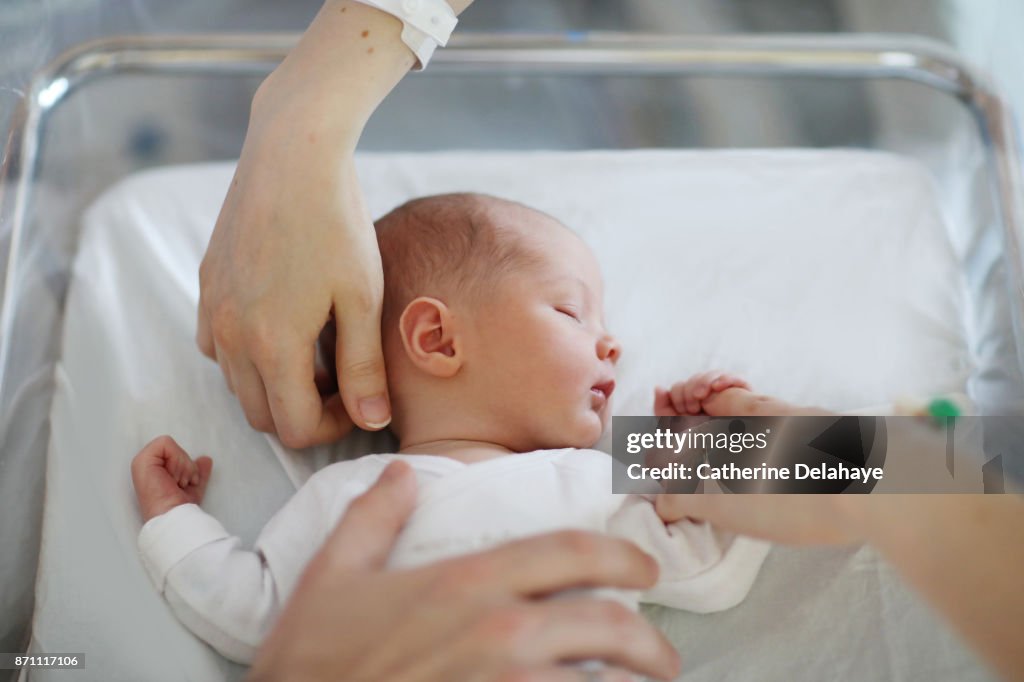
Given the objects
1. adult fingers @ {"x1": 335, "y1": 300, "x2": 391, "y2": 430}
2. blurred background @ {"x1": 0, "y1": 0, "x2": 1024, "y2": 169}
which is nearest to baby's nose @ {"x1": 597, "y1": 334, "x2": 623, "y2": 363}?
adult fingers @ {"x1": 335, "y1": 300, "x2": 391, "y2": 430}

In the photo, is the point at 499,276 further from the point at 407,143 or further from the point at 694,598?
the point at 407,143

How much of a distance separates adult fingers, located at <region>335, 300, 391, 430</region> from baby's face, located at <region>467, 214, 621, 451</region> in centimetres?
11

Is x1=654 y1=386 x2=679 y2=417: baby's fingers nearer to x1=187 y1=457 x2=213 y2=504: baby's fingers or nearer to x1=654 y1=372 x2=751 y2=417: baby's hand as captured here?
x1=654 y1=372 x2=751 y2=417: baby's hand

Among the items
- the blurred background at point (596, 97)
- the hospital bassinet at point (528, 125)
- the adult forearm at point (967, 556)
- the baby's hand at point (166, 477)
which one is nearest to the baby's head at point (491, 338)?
the baby's hand at point (166, 477)

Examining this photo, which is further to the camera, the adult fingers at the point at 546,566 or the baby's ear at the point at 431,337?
the baby's ear at the point at 431,337

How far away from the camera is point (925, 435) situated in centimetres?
100

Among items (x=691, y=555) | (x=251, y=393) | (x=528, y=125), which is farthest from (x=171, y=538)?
(x=528, y=125)

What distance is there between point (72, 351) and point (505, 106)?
110cm

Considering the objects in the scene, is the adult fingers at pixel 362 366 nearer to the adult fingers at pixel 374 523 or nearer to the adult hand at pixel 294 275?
the adult hand at pixel 294 275

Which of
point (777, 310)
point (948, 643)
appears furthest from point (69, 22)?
point (948, 643)

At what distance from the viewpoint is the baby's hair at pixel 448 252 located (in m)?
1.09

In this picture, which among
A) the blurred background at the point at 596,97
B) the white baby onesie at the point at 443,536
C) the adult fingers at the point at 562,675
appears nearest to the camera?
the adult fingers at the point at 562,675

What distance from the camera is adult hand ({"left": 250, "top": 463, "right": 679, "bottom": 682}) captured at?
687 millimetres

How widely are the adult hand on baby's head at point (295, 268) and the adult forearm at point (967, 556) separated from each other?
1.65 feet
